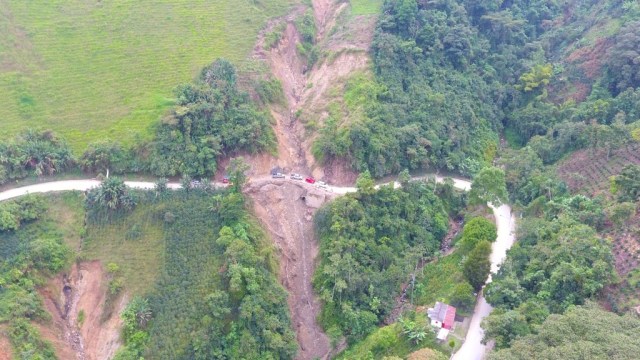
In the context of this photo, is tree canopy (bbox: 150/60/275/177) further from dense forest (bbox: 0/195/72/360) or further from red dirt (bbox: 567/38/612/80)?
red dirt (bbox: 567/38/612/80)

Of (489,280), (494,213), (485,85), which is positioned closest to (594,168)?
(494,213)

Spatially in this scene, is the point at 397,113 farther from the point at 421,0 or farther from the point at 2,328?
the point at 2,328

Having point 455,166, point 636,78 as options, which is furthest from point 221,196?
point 636,78

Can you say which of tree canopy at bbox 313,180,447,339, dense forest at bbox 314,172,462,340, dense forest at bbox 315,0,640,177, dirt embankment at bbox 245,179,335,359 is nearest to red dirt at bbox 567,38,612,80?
dense forest at bbox 315,0,640,177

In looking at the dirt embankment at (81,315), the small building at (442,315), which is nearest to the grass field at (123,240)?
the dirt embankment at (81,315)

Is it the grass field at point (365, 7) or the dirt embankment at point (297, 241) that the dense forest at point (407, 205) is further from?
the grass field at point (365, 7)
